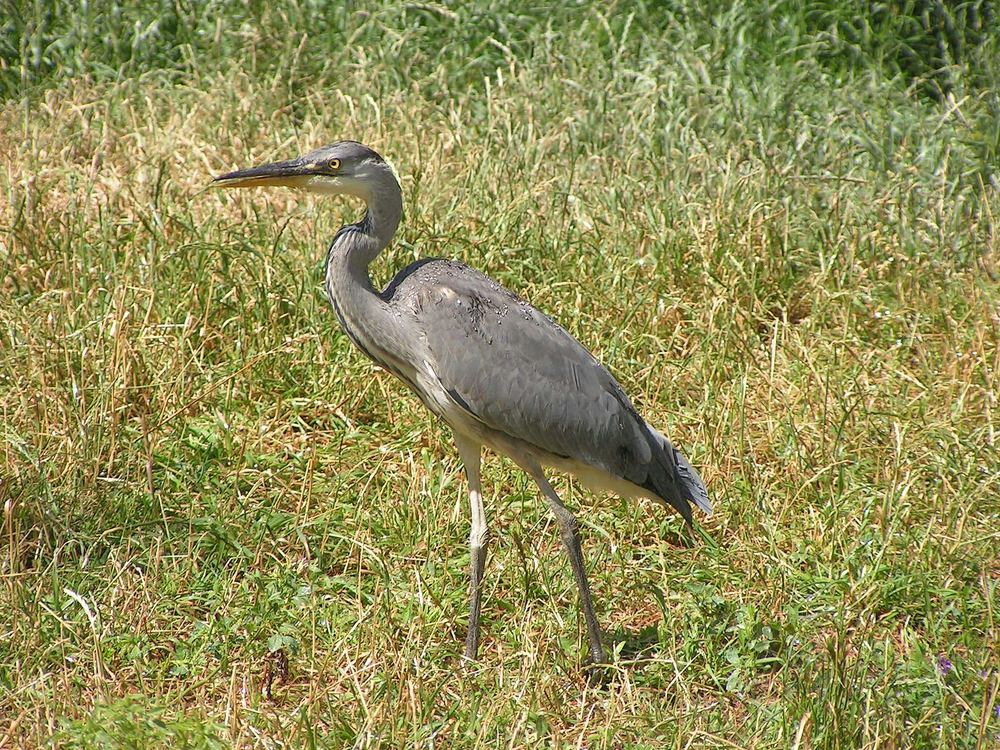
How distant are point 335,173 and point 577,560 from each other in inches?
58.5

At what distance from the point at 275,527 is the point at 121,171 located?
2.80 metres

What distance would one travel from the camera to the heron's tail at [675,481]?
4.38 m

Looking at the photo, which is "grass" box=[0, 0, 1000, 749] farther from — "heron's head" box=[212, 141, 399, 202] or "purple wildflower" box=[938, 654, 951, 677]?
"heron's head" box=[212, 141, 399, 202]

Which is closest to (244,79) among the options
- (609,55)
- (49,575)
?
Answer: (609,55)

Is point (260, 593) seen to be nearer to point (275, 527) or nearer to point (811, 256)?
point (275, 527)

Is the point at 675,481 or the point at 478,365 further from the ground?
the point at 478,365

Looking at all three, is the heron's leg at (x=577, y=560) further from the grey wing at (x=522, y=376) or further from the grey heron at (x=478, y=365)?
the grey wing at (x=522, y=376)

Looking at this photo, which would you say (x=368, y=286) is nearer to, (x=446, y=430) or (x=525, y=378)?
(x=525, y=378)

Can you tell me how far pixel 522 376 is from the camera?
4172 millimetres

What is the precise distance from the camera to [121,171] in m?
6.72

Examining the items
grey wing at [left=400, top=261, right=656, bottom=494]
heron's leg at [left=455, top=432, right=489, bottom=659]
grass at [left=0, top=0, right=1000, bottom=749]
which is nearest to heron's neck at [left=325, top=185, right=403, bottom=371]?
grey wing at [left=400, top=261, right=656, bottom=494]

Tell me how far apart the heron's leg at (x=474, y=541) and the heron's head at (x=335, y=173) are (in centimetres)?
88

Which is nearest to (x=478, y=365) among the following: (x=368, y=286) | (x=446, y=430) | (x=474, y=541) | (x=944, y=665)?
(x=368, y=286)

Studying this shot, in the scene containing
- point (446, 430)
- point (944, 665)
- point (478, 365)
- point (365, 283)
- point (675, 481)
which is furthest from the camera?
point (446, 430)
